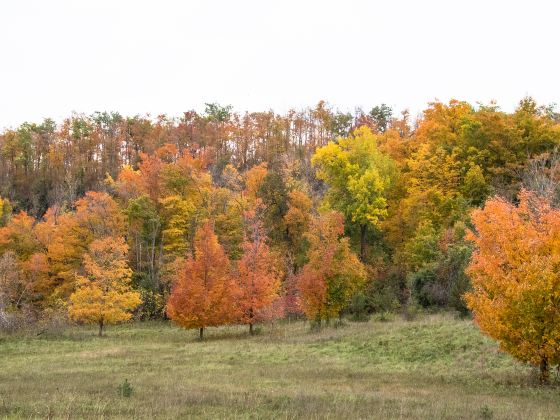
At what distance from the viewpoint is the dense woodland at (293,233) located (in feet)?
126

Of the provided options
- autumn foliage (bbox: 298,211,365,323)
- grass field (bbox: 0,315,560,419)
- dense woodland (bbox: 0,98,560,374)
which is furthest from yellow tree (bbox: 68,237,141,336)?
autumn foliage (bbox: 298,211,365,323)

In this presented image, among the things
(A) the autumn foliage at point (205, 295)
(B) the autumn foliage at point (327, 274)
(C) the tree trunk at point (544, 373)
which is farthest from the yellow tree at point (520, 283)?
(A) the autumn foliage at point (205, 295)

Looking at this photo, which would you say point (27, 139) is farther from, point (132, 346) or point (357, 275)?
point (357, 275)

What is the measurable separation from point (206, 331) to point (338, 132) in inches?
1752

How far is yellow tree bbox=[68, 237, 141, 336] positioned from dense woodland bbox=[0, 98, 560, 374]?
12 cm

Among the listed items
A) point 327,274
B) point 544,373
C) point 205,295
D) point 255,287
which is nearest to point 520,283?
point 544,373

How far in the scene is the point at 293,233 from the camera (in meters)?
51.7

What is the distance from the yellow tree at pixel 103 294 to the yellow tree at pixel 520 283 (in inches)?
1184

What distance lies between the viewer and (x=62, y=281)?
55.7 metres

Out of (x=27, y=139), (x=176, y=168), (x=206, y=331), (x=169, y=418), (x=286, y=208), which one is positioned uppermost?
(x=27, y=139)

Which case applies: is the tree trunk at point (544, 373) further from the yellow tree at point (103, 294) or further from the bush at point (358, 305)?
the yellow tree at point (103, 294)

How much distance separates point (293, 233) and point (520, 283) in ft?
114

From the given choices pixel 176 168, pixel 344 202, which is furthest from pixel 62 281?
pixel 344 202

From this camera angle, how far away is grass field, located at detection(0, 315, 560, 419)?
13055 mm
